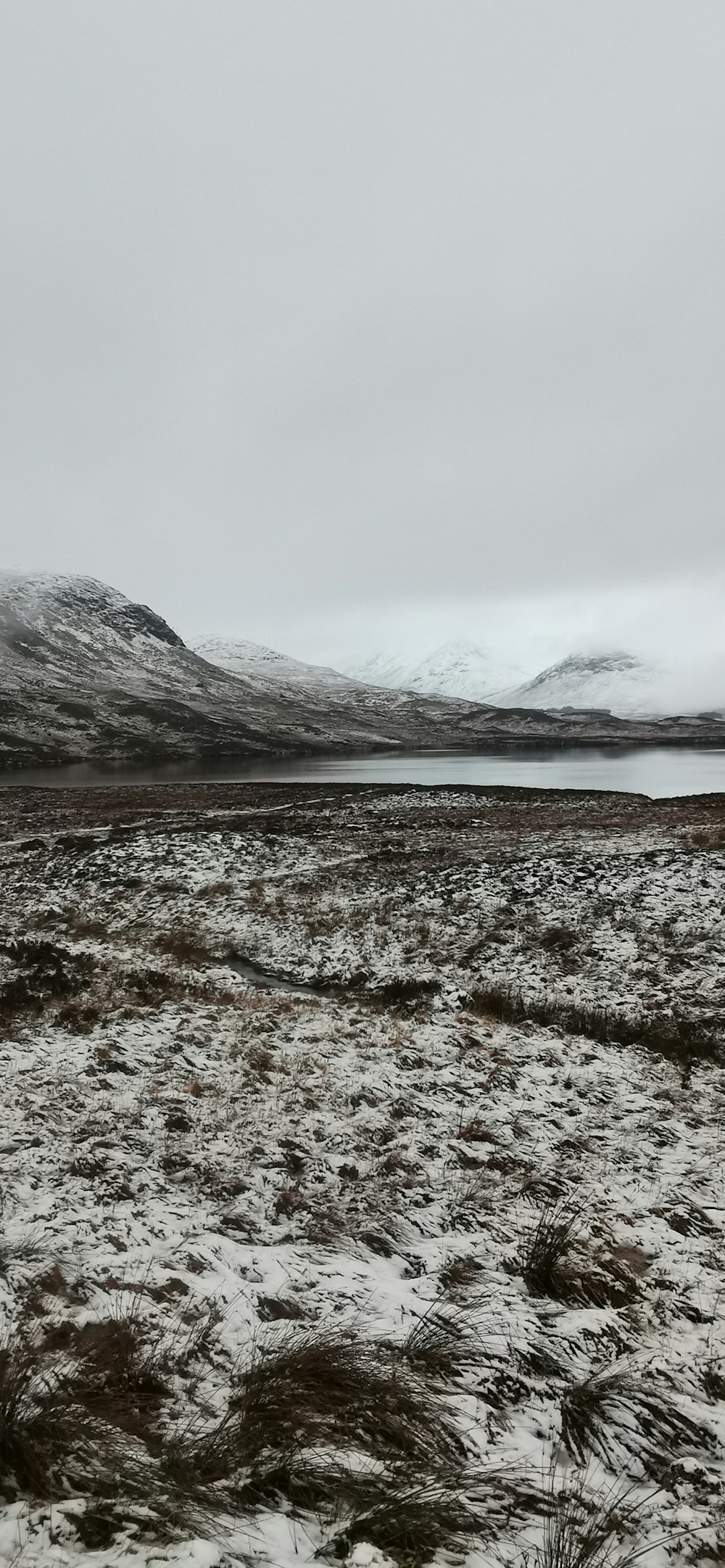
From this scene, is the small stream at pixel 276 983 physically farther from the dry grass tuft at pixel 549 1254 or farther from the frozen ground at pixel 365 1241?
the dry grass tuft at pixel 549 1254

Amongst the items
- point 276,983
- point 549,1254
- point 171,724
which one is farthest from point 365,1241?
point 171,724

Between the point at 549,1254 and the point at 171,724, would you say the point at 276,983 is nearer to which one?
the point at 549,1254

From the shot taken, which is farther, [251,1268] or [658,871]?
[658,871]

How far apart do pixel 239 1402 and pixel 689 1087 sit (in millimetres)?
7397

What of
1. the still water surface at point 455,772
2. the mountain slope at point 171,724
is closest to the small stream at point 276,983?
the still water surface at point 455,772

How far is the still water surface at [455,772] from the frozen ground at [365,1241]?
36086 mm

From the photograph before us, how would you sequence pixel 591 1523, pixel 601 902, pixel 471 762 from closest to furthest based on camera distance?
pixel 591 1523 → pixel 601 902 → pixel 471 762

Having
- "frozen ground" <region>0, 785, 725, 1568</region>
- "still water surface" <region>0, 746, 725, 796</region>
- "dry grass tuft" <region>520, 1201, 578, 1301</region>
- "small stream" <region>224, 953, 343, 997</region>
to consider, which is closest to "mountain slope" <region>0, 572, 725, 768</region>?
"still water surface" <region>0, 746, 725, 796</region>

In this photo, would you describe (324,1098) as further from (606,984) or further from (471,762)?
(471,762)

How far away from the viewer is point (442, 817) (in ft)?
103

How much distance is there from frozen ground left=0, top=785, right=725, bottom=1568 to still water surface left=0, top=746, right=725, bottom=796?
36.1m

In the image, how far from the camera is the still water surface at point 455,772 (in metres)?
53.5

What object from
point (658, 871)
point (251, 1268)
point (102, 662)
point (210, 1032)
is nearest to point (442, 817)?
point (658, 871)

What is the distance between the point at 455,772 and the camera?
6588cm
